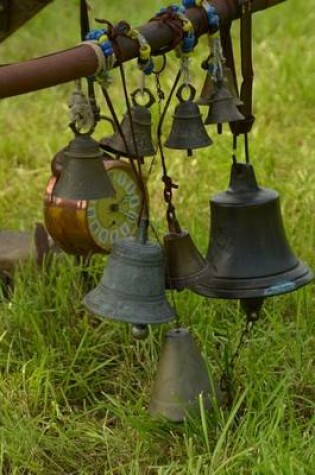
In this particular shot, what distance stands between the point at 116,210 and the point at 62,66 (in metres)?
0.80

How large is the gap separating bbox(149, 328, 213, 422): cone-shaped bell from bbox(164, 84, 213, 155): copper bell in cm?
37

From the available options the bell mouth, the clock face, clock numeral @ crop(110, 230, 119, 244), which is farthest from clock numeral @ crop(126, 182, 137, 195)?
the bell mouth

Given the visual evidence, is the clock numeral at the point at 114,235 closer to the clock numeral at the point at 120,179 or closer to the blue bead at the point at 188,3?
the clock numeral at the point at 120,179

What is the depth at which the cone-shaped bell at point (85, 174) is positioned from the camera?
2211 mm

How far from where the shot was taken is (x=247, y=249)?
2.24m

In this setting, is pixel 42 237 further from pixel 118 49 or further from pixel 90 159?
pixel 118 49

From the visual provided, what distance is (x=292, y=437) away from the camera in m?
2.24

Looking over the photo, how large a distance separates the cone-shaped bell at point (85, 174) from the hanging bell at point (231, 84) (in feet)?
0.92

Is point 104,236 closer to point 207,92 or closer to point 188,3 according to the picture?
point 207,92

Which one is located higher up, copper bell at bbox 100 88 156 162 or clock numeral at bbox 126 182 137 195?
copper bell at bbox 100 88 156 162

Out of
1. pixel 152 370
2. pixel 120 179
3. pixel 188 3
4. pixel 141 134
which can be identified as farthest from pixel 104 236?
pixel 188 3

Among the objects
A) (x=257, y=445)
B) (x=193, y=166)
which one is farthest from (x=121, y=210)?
(x=193, y=166)

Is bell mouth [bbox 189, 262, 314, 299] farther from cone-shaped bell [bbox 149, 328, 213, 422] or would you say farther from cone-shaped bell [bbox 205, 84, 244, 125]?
cone-shaped bell [bbox 205, 84, 244, 125]

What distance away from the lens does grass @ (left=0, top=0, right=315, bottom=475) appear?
89.2 inches
